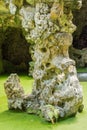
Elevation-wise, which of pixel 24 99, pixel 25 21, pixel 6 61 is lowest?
pixel 6 61

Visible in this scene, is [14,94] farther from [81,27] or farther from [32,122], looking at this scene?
[81,27]

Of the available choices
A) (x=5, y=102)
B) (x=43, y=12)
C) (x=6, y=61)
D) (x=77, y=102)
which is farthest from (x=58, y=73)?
(x=6, y=61)

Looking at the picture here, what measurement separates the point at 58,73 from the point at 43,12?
0.78 metres

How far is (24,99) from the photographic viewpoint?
541 centimetres

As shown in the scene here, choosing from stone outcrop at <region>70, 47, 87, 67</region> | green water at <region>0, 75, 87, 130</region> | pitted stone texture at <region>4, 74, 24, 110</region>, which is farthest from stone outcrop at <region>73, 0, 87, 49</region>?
green water at <region>0, 75, 87, 130</region>

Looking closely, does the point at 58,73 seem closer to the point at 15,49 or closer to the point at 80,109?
the point at 80,109

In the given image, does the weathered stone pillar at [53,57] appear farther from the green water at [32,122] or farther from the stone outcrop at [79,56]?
the stone outcrop at [79,56]

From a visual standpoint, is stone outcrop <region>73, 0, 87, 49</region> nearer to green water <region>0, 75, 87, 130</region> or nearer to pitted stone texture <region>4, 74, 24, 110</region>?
pitted stone texture <region>4, 74, 24, 110</region>

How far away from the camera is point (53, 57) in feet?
16.9

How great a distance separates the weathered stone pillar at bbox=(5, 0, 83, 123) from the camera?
492 centimetres

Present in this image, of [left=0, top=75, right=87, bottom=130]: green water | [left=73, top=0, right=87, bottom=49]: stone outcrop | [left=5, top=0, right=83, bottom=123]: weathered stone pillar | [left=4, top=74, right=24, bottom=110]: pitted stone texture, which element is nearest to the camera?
[left=0, top=75, right=87, bottom=130]: green water

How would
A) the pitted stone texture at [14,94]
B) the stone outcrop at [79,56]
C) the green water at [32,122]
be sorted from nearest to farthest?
1. the green water at [32,122]
2. the pitted stone texture at [14,94]
3. the stone outcrop at [79,56]

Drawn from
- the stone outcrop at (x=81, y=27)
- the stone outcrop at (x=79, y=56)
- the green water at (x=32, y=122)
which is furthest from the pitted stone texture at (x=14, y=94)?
the stone outcrop at (x=81, y=27)

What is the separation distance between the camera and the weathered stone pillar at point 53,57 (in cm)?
492
